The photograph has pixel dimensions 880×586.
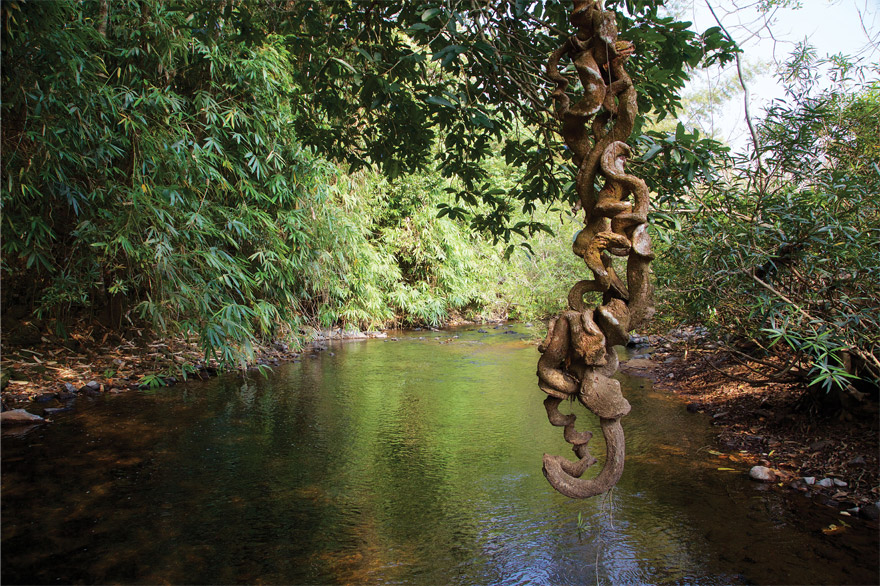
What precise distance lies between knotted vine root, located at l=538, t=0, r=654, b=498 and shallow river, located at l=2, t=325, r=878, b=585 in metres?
1.33

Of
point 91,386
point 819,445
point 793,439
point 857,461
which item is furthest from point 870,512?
point 91,386

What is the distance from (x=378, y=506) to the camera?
296cm

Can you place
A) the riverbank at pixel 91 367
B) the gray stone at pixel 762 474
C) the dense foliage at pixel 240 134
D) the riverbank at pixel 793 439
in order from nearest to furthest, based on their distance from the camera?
the dense foliage at pixel 240 134 → the riverbank at pixel 793 439 → the gray stone at pixel 762 474 → the riverbank at pixel 91 367

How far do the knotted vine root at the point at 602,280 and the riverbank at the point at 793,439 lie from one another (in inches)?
90.2

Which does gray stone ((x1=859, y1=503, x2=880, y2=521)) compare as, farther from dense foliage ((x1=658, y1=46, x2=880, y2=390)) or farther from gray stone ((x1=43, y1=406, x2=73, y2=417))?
gray stone ((x1=43, y1=406, x2=73, y2=417))

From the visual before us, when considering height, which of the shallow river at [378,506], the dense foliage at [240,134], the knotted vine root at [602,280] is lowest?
the shallow river at [378,506]

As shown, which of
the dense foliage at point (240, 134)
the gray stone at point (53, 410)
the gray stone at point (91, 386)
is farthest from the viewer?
the gray stone at point (91, 386)

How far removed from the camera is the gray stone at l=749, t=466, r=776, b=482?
314 cm

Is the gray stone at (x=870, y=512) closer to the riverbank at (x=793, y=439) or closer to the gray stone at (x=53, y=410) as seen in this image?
the riverbank at (x=793, y=439)

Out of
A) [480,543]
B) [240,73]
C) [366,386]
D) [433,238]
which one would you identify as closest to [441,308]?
[433,238]

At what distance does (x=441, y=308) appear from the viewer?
10.8 m

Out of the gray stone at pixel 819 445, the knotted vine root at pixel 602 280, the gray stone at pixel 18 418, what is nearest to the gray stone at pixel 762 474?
the gray stone at pixel 819 445

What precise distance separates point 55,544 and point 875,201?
400 cm

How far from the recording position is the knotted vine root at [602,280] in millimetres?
1183
